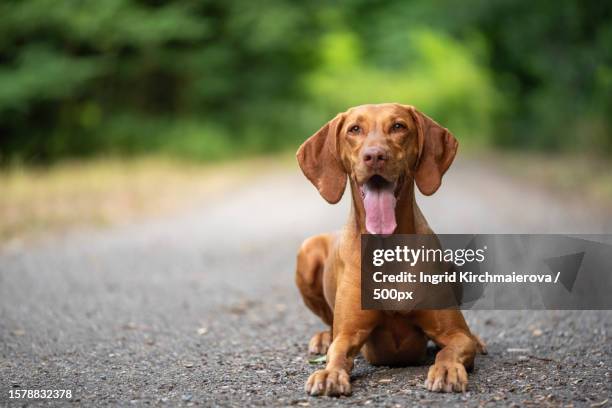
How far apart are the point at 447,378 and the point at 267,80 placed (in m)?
28.0

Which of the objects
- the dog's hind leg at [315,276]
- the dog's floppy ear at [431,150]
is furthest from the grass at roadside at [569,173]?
the dog's floppy ear at [431,150]

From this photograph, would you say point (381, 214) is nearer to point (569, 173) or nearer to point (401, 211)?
point (401, 211)

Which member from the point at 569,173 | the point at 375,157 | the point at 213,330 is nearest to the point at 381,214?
the point at 375,157

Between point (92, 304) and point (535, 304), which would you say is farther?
point (92, 304)

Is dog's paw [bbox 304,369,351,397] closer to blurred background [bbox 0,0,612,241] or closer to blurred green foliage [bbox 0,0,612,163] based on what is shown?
blurred background [bbox 0,0,612,241]

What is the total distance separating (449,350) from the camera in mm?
3648

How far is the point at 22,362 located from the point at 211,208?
9.59 metres

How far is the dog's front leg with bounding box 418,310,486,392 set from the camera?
3.48 meters

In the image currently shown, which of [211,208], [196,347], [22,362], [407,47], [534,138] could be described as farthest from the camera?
[407,47]

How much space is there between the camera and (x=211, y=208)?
45.4ft

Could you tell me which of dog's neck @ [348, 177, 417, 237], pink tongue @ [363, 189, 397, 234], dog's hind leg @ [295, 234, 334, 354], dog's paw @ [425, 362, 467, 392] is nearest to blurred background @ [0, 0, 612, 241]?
dog's hind leg @ [295, 234, 334, 354]

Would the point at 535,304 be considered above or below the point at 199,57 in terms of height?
below

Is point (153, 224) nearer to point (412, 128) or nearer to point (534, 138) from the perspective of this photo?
point (412, 128)

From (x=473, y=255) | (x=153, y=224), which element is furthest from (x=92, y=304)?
(x=153, y=224)
